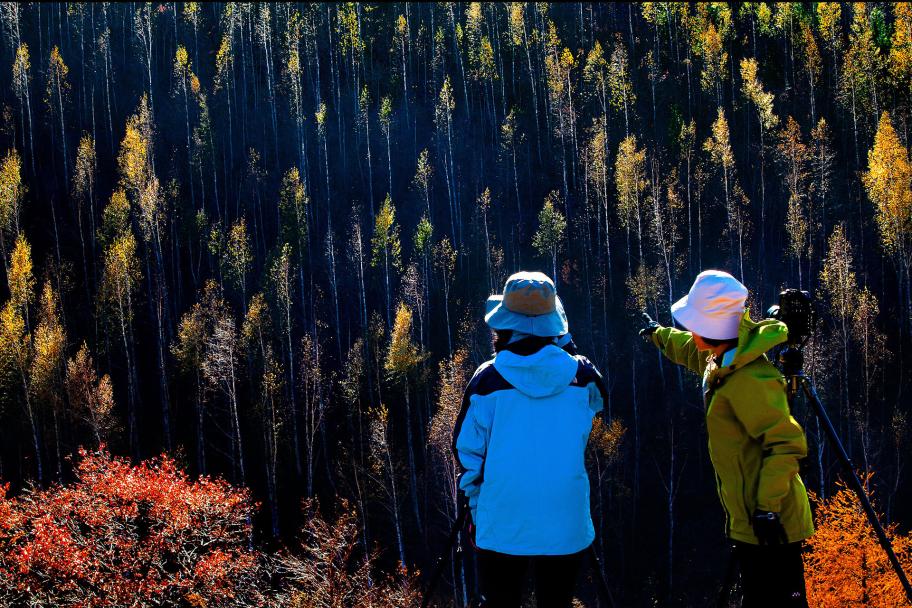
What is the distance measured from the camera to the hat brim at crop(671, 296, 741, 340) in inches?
142

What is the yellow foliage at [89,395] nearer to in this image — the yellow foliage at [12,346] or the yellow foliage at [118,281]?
the yellow foliage at [12,346]

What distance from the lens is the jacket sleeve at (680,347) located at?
13.7 feet

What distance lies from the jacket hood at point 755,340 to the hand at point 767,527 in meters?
0.70

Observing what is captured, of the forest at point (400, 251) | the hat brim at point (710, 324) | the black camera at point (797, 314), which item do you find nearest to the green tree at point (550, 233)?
the forest at point (400, 251)

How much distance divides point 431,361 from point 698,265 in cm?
1565

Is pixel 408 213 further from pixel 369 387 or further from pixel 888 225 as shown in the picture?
pixel 888 225

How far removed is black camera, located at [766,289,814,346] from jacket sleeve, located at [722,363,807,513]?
41cm

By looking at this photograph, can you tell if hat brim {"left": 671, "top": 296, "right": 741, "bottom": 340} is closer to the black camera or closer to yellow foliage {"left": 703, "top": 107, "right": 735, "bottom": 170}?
the black camera

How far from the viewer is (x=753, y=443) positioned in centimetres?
351

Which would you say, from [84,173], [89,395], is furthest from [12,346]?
[84,173]

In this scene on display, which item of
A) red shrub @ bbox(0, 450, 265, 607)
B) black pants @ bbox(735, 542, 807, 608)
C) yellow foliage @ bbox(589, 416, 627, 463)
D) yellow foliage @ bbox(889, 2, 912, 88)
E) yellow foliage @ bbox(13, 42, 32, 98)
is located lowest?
yellow foliage @ bbox(589, 416, 627, 463)

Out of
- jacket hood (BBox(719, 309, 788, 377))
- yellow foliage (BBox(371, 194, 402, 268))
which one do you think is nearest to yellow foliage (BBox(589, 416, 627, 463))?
yellow foliage (BBox(371, 194, 402, 268))

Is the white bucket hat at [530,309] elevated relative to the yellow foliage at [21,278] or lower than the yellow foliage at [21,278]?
elevated

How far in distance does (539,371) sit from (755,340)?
3.83ft
